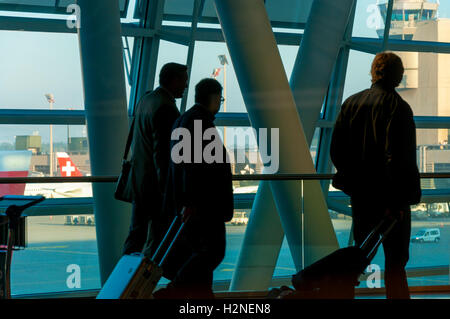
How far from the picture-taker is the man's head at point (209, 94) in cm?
384

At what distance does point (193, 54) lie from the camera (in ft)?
39.3

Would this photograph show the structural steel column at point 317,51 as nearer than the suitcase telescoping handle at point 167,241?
No

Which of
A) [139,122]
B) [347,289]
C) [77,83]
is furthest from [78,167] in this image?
[347,289]

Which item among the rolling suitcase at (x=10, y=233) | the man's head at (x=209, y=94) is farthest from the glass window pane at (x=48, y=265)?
the man's head at (x=209, y=94)

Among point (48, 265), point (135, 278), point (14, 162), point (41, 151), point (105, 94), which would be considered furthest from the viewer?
point (14, 162)

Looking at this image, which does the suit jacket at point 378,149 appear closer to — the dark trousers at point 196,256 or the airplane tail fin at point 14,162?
the dark trousers at point 196,256

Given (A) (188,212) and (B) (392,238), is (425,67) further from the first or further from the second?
(A) (188,212)

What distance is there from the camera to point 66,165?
480 inches

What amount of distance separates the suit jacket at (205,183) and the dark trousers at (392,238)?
84 centimetres

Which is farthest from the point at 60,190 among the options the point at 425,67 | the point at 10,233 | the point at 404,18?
the point at 425,67

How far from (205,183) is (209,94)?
575 mm

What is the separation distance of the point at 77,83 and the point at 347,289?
8789mm

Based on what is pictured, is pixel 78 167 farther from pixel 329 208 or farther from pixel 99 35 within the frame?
pixel 329 208

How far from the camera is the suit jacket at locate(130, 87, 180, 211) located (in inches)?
157
